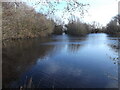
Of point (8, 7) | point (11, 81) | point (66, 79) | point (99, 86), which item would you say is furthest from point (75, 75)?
point (8, 7)

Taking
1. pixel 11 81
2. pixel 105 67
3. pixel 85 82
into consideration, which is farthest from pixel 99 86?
pixel 11 81

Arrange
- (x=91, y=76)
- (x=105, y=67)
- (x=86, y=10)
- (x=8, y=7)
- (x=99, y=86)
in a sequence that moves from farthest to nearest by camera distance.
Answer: (x=105, y=67) → (x=91, y=76) → (x=99, y=86) → (x=8, y=7) → (x=86, y=10)

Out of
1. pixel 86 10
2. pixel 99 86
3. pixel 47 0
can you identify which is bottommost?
pixel 99 86

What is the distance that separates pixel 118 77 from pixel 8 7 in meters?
4.43

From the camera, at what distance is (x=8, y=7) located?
433 cm

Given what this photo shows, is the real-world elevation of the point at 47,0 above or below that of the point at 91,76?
above

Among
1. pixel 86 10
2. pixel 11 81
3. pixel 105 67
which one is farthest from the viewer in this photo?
pixel 105 67

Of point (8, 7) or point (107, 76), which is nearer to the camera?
point (8, 7)

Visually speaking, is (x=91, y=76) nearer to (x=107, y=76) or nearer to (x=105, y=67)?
(x=107, y=76)

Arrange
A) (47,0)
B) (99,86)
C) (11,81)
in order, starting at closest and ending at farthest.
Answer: (47,0)
(99,86)
(11,81)

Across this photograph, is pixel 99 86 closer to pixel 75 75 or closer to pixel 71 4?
pixel 75 75

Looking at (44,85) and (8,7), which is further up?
(8,7)

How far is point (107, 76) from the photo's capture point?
5910 mm

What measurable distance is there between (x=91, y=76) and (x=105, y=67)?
4.97ft
